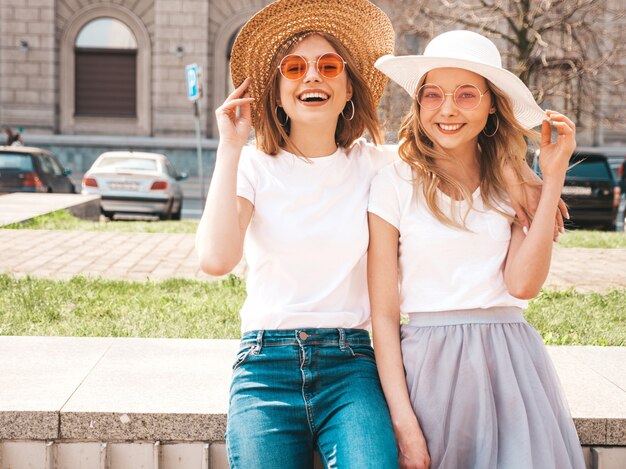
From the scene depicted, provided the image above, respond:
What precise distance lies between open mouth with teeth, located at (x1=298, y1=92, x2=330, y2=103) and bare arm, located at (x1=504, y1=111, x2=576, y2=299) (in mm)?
802

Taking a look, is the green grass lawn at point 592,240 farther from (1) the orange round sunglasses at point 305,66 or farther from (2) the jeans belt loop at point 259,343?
(2) the jeans belt loop at point 259,343

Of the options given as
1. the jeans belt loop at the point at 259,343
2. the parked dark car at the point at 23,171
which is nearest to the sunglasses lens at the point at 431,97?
the jeans belt loop at the point at 259,343

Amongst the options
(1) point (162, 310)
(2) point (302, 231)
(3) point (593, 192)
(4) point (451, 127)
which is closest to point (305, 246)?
(2) point (302, 231)

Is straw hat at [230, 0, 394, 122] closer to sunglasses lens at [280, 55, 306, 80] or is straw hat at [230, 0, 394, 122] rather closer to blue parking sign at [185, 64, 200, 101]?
sunglasses lens at [280, 55, 306, 80]

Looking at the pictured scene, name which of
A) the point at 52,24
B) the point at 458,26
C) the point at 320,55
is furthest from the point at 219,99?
the point at 320,55

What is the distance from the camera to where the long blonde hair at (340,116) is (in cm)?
306

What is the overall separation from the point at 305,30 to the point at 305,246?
34.2 inches

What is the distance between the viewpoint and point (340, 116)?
320 centimetres

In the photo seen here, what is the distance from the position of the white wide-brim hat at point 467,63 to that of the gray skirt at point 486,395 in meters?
0.78

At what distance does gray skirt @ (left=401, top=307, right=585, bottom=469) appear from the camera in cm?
253

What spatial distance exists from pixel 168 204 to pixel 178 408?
13.7 meters

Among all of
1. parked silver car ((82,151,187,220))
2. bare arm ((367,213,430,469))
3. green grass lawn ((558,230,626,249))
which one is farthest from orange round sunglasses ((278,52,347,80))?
parked silver car ((82,151,187,220))

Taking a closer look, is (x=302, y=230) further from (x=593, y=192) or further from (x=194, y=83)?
(x=194, y=83)

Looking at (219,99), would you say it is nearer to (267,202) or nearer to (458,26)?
(458,26)
